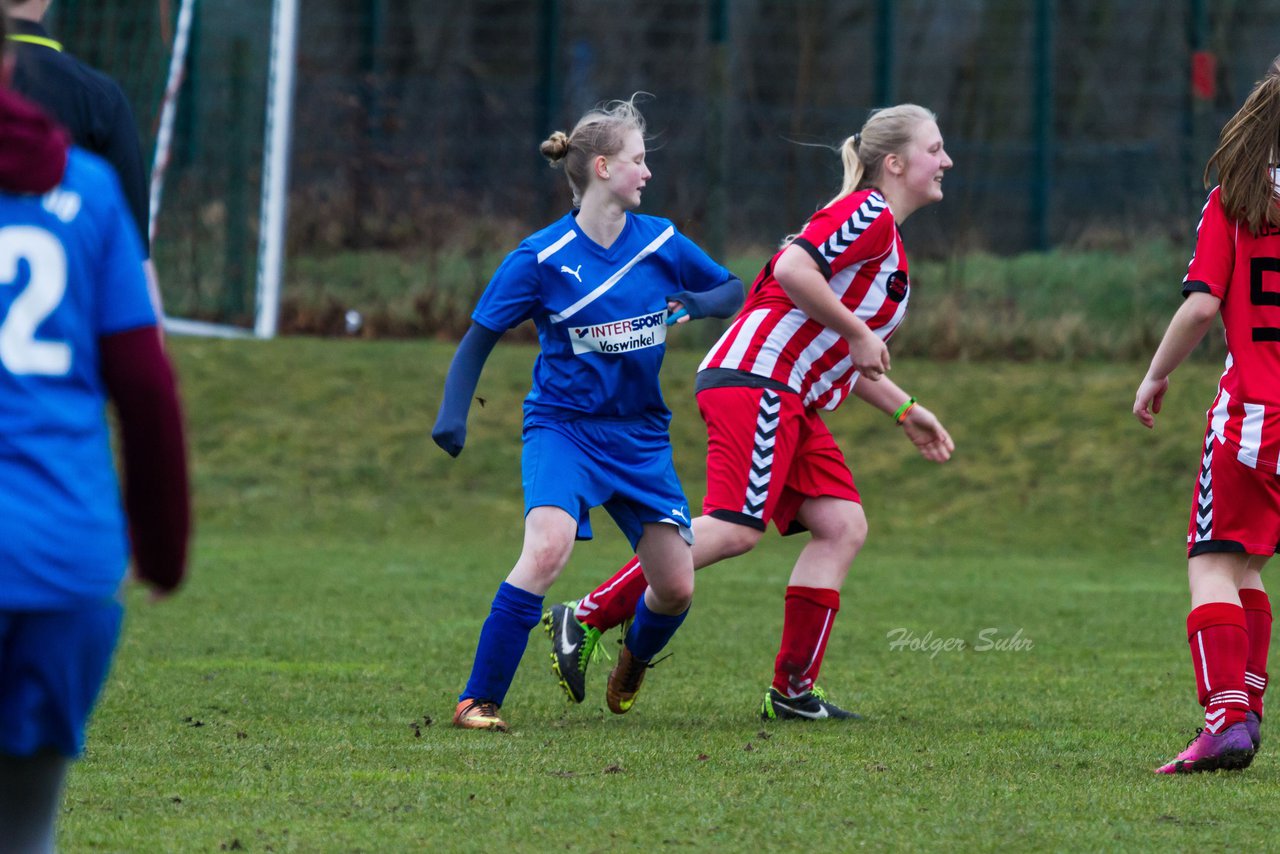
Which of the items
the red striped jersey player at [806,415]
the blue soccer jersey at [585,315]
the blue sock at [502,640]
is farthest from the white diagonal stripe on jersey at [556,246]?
the blue sock at [502,640]

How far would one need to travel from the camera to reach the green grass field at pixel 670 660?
13.2ft

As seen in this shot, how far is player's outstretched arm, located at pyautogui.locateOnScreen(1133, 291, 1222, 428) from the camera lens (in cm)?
459

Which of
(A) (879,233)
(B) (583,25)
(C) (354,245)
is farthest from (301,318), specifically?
(A) (879,233)

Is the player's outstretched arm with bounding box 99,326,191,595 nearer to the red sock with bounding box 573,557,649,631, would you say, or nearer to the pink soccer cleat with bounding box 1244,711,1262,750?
the pink soccer cleat with bounding box 1244,711,1262,750

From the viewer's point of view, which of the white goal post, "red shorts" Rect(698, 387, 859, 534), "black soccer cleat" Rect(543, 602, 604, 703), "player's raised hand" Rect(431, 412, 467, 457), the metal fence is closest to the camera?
"player's raised hand" Rect(431, 412, 467, 457)

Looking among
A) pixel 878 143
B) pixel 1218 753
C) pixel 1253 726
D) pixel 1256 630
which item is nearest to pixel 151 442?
pixel 1218 753

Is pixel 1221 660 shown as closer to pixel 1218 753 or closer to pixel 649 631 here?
pixel 1218 753

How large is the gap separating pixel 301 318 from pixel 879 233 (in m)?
12.1

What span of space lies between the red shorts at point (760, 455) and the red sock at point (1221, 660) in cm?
139

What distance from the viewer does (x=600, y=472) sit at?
5387 millimetres

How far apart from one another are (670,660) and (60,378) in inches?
193

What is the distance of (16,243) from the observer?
2264mm

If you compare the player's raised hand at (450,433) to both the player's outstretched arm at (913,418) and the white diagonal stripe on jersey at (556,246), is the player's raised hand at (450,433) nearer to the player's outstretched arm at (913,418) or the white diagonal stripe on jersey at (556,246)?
the white diagonal stripe on jersey at (556,246)

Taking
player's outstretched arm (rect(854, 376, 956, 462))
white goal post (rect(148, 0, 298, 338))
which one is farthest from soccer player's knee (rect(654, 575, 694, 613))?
white goal post (rect(148, 0, 298, 338))
